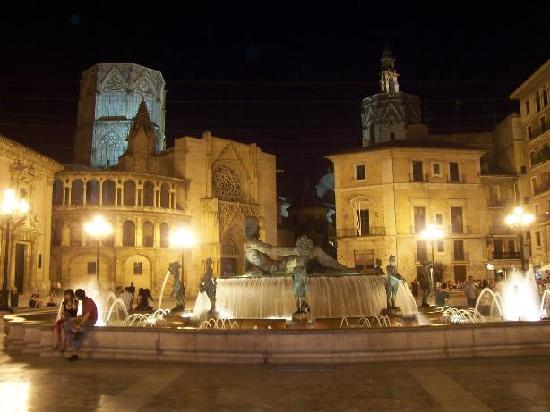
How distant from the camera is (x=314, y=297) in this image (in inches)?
548

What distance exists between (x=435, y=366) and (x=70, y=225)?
136 ft

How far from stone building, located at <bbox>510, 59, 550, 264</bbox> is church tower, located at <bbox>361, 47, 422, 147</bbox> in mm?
22011

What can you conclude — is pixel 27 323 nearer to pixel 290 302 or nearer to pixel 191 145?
pixel 290 302

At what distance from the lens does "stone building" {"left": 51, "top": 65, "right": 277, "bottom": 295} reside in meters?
45.6

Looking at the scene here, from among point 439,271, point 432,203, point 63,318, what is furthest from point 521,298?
point 432,203

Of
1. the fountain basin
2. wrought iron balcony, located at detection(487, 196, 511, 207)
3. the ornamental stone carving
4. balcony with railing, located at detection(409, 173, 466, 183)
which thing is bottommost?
the fountain basin

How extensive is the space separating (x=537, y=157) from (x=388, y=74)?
32.1 m

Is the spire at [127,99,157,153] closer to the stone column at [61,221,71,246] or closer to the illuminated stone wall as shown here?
the stone column at [61,221,71,246]

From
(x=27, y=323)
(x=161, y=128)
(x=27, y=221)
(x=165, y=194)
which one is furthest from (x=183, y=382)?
(x=161, y=128)

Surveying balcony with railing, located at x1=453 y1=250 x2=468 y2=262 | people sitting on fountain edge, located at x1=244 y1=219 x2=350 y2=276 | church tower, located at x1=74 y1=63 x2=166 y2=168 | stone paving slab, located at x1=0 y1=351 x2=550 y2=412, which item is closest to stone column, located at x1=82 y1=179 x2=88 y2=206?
church tower, located at x1=74 y1=63 x2=166 y2=168

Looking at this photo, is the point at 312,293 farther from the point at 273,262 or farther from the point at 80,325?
the point at 80,325

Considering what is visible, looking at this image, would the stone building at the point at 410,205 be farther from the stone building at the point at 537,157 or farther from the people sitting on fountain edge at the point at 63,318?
the people sitting on fountain edge at the point at 63,318

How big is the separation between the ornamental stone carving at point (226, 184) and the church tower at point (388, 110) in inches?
840

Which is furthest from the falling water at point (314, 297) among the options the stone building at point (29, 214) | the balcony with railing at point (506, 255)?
the balcony with railing at point (506, 255)
